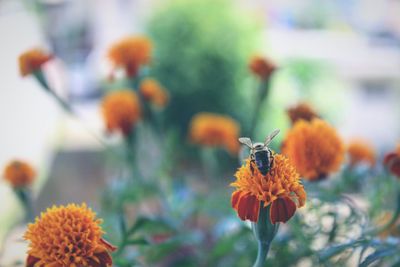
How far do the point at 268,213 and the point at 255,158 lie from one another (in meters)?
0.03

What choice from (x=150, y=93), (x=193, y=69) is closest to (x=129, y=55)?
(x=150, y=93)

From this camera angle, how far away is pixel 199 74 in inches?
64.4

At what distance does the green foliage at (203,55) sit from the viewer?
1.63 m

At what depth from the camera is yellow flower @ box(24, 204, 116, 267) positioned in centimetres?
27

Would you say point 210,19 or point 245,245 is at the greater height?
point 210,19

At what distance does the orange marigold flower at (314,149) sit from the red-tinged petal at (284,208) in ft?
0.30

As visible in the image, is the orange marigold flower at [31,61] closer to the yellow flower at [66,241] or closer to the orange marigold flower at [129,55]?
the orange marigold flower at [129,55]

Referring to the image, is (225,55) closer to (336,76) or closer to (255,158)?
(336,76)

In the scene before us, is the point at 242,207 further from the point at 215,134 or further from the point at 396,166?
the point at 215,134

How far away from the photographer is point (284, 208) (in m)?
0.25

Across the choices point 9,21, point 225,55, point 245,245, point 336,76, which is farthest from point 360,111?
point 245,245

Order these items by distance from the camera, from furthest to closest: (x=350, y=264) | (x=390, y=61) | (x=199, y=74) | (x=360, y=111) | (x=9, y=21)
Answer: (x=390, y=61) → (x=360, y=111) → (x=199, y=74) → (x=9, y=21) → (x=350, y=264)

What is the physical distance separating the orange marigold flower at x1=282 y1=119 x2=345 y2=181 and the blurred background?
0.84 ft

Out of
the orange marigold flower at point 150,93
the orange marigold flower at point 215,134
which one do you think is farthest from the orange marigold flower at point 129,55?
the orange marigold flower at point 215,134
